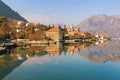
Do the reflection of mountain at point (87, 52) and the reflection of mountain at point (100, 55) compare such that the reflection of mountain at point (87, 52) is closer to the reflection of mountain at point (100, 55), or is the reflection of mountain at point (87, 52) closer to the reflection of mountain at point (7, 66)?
the reflection of mountain at point (100, 55)

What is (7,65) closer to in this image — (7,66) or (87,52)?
(7,66)

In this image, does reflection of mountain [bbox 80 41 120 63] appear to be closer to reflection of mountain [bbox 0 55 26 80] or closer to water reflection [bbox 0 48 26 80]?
water reflection [bbox 0 48 26 80]

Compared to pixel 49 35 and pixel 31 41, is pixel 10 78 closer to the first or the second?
pixel 31 41

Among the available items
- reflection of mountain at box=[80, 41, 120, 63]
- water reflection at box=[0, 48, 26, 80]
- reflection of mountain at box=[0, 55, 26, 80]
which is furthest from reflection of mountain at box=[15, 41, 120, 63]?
reflection of mountain at box=[0, 55, 26, 80]

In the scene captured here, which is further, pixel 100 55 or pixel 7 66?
pixel 100 55

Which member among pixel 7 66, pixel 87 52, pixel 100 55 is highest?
pixel 7 66

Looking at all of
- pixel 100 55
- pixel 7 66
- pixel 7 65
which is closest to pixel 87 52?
pixel 100 55

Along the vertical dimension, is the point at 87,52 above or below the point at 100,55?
above

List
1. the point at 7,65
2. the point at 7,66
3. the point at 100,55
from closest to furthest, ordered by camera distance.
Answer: the point at 7,66, the point at 7,65, the point at 100,55

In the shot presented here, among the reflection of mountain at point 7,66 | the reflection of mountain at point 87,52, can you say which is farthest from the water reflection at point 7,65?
the reflection of mountain at point 87,52

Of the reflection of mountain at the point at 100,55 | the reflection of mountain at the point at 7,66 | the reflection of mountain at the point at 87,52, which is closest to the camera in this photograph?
the reflection of mountain at the point at 7,66

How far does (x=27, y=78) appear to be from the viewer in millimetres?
33719

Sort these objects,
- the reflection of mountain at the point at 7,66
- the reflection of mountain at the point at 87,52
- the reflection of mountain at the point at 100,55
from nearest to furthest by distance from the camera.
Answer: the reflection of mountain at the point at 7,66
the reflection of mountain at the point at 100,55
the reflection of mountain at the point at 87,52

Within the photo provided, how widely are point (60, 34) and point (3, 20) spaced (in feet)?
145
